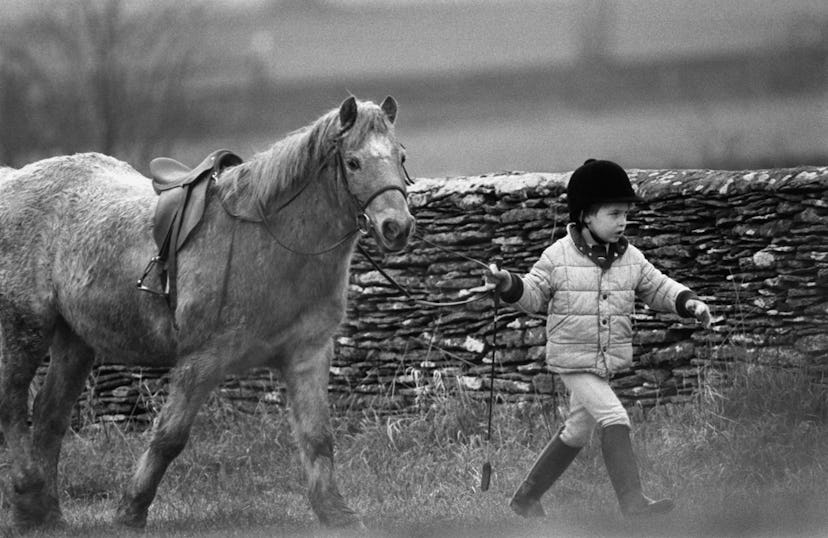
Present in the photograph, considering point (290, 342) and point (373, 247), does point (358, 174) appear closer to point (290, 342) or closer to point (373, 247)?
point (290, 342)

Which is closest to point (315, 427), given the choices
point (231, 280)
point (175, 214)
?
point (231, 280)

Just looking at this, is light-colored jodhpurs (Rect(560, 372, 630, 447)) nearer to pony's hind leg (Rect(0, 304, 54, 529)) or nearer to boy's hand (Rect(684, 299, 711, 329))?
boy's hand (Rect(684, 299, 711, 329))

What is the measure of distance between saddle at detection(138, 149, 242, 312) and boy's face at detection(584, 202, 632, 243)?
1.83m

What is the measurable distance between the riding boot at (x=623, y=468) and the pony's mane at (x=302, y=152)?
64.6 inches

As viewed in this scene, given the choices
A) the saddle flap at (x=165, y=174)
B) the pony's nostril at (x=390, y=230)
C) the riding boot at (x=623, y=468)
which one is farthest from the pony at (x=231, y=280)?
the riding boot at (x=623, y=468)

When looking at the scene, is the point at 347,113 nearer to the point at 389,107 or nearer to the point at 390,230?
the point at 389,107

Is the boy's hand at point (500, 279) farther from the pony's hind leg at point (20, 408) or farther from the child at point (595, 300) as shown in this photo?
the pony's hind leg at point (20, 408)

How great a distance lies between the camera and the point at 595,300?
4707 millimetres

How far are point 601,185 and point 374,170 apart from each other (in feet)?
3.11

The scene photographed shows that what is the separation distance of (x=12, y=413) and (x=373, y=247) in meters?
3.61

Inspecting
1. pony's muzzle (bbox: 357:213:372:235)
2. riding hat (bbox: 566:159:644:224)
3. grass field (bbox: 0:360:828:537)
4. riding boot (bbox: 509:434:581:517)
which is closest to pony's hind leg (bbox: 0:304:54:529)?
grass field (bbox: 0:360:828:537)

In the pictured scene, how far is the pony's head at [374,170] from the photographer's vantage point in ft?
14.9

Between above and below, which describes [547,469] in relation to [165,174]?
below

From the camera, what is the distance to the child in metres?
4.67
